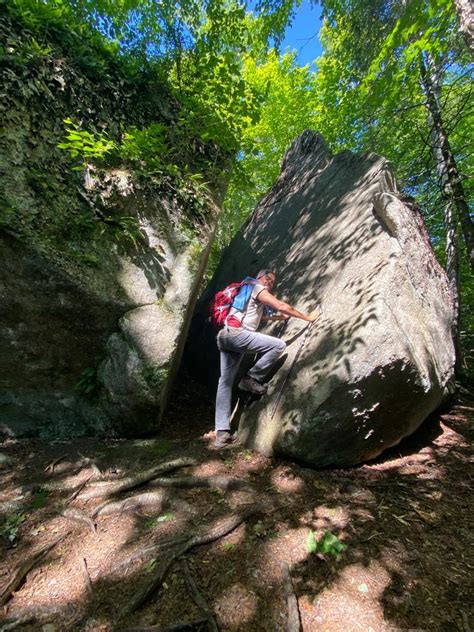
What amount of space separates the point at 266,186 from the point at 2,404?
16833 mm

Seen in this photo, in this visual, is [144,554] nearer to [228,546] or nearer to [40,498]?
[228,546]

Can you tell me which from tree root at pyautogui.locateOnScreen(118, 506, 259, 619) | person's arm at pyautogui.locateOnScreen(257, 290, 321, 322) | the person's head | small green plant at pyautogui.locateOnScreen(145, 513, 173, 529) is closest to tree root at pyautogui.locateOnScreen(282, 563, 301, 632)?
tree root at pyautogui.locateOnScreen(118, 506, 259, 619)

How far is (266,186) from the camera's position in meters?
18.7

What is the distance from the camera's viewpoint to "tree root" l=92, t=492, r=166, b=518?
389 centimetres

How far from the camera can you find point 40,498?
415 cm

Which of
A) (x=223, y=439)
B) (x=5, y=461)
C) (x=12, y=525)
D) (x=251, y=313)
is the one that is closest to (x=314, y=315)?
(x=251, y=313)

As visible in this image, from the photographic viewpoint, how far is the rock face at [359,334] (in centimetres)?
397

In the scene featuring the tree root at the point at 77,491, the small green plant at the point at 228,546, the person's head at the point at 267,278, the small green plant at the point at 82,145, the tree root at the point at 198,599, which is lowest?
the tree root at the point at 198,599

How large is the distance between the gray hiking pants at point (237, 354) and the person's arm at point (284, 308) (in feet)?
1.56

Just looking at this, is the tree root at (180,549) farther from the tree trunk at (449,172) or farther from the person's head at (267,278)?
the tree trunk at (449,172)

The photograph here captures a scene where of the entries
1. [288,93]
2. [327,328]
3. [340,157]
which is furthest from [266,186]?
[327,328]

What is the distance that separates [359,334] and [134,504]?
339 cm

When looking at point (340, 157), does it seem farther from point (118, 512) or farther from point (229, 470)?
point (118, 512)

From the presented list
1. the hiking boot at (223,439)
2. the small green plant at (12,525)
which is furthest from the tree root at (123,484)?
the hiking boot at (223,439)
